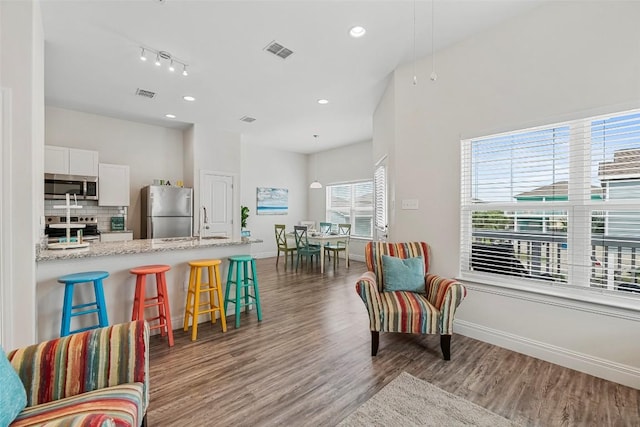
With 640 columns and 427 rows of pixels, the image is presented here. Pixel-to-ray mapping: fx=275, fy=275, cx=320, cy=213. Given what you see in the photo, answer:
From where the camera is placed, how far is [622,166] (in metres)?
2.11

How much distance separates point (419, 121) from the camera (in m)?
3.20

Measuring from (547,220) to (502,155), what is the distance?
0.72 metres

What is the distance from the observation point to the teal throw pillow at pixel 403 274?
2775 mm

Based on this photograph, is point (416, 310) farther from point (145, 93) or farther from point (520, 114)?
point (145, 93)

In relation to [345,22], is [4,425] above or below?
below

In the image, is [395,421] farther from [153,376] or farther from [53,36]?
[53,36]

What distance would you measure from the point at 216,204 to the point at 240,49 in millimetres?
3530

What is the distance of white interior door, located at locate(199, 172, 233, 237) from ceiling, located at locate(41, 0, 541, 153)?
1398 millimetres

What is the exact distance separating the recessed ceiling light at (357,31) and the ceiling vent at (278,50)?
0.71 meters

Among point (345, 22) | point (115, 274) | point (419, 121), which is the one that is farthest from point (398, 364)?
point (345, 22)

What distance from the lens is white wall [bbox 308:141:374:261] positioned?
22.7 feet

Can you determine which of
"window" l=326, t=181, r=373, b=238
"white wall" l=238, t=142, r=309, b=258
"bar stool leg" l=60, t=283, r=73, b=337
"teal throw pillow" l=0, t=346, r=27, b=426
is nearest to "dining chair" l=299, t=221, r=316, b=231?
"white wall" l=238, t=142, r=309, b=258

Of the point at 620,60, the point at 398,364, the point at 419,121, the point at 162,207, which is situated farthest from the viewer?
the point at 162,207

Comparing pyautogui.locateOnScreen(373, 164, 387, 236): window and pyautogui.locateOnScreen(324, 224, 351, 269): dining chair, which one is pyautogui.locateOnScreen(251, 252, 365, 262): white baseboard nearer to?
pyautogui.locateOnScreen(324, 224, 351, 269): dining chair
